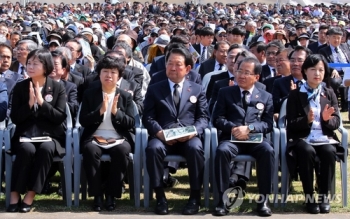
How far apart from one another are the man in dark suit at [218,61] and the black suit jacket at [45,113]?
2.89 m

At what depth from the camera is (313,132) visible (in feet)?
21.0

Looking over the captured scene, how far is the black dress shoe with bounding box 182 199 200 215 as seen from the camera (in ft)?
20.1

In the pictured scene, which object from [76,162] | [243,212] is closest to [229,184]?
[243,212]

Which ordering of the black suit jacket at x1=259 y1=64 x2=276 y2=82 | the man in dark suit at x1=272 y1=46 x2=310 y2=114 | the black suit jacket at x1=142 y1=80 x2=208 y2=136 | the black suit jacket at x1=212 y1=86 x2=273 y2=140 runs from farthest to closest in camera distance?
the black suit jacket at x1=259 y1=64 x2=276 y2=82 < the man in dark suit at x1=272 y1=46 x2=310 y2=114 < the black suit jacket at x1=142 y1=80 x2=208 y2=136 < the black suit jacket at x1=212 y1=86 x2=273 y2=140

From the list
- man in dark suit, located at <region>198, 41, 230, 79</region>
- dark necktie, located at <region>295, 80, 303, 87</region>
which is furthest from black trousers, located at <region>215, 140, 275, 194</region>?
man in dark suit, located at <region>198, 41, 230, 79</region>

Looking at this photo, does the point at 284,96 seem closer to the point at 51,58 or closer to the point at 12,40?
the point at 51,58

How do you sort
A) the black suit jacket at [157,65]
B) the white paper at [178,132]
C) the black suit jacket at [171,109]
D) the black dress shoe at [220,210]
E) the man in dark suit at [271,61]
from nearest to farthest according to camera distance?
the black dress shoe at [220,210]
the white paper at [178,132]
the black suit jacket at [171,109]
the man in dark suit at [271,61]
the black suit jacket at [157,65]

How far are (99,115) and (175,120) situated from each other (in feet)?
2.57

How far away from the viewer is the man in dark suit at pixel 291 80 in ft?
24.1

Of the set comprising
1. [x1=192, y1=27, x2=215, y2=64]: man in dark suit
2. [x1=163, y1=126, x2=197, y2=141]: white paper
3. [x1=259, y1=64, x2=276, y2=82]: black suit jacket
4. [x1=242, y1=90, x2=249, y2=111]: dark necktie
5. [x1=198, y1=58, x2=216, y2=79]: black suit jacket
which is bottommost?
[x1=163, y1=126, x2=197, y2=141]: white paper

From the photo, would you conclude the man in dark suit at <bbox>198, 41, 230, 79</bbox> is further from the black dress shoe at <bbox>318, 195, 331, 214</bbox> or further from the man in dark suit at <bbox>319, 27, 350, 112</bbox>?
the man in dark suit at <bbox>319, 27, 350, 112</bbox>

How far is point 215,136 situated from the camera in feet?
20.9

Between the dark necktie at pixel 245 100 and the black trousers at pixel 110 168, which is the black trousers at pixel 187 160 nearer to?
the black trousers at pixel 110 168

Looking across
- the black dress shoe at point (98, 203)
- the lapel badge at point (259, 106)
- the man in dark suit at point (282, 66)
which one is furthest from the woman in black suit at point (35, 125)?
the man in dark suit at point (282, 66)
